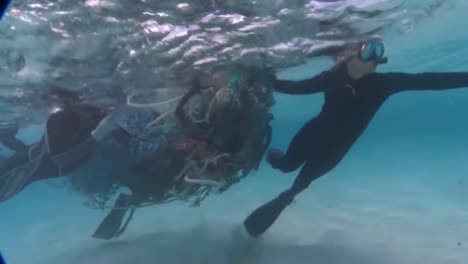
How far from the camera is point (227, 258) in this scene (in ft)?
36.7

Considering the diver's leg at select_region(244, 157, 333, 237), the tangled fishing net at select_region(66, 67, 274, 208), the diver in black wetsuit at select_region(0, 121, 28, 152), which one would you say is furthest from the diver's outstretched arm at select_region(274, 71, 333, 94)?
the diver in black wetsuit at select_region(0, 121, 28, 152)

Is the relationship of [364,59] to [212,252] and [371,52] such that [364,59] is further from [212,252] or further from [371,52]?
[212,252]

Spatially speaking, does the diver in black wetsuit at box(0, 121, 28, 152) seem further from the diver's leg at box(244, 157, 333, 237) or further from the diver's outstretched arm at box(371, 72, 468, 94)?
the diver's outstretched arm at box(371, 72, 468, 94)

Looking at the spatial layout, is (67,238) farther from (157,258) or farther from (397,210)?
(397,210)

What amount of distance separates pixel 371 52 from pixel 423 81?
144 centimetres

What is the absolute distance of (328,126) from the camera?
11.4m

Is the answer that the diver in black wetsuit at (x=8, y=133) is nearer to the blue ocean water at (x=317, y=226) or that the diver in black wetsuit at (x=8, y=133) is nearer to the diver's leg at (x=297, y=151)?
the blue ocean water at (x=317, y=226)

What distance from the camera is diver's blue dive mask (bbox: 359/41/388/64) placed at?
9828 mm

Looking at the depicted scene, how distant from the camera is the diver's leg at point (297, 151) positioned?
11516 millimetres

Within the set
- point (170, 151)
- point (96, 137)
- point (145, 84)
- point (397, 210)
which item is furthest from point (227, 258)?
point (397, 210)

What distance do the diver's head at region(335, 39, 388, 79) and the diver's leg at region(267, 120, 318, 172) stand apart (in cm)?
180

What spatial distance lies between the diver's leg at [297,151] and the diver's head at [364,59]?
1.80 metres

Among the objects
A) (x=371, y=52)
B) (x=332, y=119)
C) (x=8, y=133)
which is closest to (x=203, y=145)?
(x=332, y=119)

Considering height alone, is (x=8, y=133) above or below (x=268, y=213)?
below
